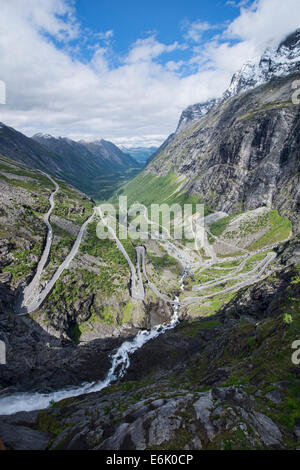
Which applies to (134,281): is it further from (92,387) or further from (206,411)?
(206,411)

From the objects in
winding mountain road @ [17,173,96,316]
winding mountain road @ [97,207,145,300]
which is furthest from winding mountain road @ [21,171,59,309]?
winding mountain road @ [97,207,145,300]

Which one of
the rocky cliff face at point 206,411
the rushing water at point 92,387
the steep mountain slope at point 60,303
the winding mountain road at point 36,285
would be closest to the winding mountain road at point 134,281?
the steep mountain slope at point 60,303

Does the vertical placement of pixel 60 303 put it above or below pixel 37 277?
below

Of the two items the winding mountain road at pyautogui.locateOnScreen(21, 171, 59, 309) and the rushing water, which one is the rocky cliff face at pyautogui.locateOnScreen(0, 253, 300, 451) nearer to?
the rushing water

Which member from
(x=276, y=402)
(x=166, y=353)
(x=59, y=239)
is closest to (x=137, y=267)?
(x=59, y=239)

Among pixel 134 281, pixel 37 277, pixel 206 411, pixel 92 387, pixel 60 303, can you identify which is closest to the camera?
pixel 206 411

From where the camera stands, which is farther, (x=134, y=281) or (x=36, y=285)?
(x=134, y=281)

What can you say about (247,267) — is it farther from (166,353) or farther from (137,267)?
(166,353)

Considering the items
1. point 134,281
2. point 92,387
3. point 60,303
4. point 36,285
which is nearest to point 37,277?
point 36,285

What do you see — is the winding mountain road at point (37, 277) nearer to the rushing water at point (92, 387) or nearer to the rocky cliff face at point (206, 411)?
the rushing water at point (92, 387)
